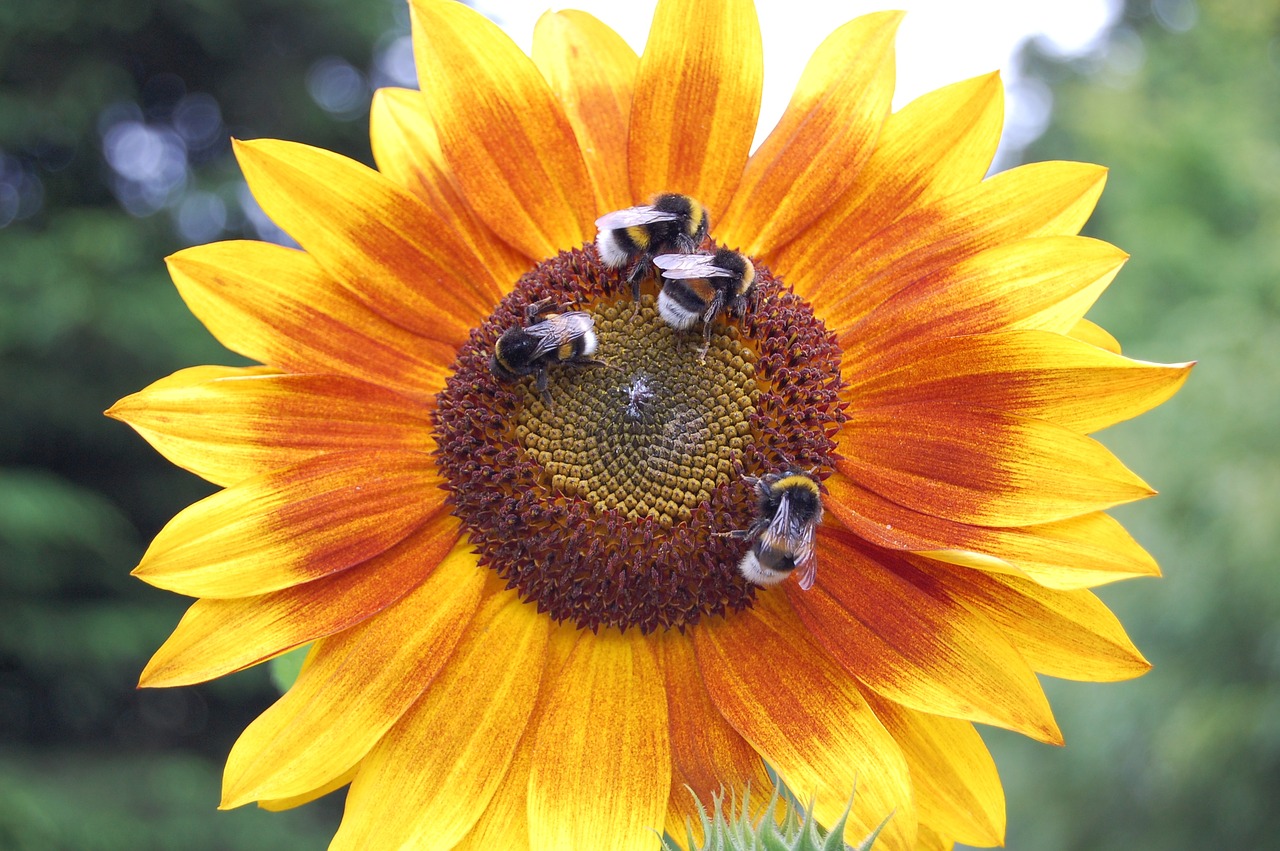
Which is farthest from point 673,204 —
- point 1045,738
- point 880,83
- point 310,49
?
point 310,49

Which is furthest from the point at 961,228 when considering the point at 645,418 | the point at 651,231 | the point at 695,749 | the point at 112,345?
the point at 112,345

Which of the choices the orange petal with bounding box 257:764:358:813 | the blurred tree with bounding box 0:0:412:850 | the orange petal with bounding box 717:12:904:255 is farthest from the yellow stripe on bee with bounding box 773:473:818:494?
the blurred tree with bounding box 0:0:412:850

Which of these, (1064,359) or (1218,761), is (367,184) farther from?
(1218,761)

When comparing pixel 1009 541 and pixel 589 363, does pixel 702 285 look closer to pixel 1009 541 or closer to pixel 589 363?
pixel 589 363

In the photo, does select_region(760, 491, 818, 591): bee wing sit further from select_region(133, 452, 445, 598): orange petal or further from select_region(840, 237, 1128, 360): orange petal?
select_region(133, 452, 445, 598): orange petal

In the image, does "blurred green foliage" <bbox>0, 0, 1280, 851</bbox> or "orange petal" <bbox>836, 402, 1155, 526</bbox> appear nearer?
"orange petal" <bbox>836, 402, 1155, 526</bbox>
